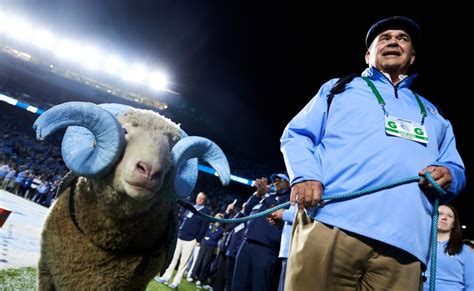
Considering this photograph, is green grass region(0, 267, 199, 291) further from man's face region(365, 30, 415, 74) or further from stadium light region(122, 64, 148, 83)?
stadium light region(122, 64, 148, 83)

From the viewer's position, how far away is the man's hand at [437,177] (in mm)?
1700

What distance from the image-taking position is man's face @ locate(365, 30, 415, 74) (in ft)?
7.20

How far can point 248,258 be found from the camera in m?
4.69

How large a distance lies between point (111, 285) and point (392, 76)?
7.37 feet

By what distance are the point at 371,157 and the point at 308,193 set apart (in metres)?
0.41

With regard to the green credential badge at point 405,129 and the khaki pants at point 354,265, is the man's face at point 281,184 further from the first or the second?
the khaki pants at point 354,265

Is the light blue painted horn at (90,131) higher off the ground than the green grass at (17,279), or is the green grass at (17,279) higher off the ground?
the light blue painted horn at (90,131)

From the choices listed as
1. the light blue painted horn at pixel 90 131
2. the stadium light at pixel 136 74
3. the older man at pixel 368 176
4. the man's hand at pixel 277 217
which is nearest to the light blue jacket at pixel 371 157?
the older man at pixel 368 176

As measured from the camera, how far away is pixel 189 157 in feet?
6.95

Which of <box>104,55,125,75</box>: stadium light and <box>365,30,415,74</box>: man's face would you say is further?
<box>104,55,125,75</box>: stadium light

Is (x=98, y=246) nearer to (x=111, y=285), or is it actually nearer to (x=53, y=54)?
(x=111, y=285)

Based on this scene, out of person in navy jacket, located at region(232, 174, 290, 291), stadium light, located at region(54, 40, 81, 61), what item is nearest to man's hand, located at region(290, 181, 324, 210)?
person in navy jacket, located at region(232, 174, 290, 291)

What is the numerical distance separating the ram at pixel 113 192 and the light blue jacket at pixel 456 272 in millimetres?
3134

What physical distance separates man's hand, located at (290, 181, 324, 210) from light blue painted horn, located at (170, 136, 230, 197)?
538mm
